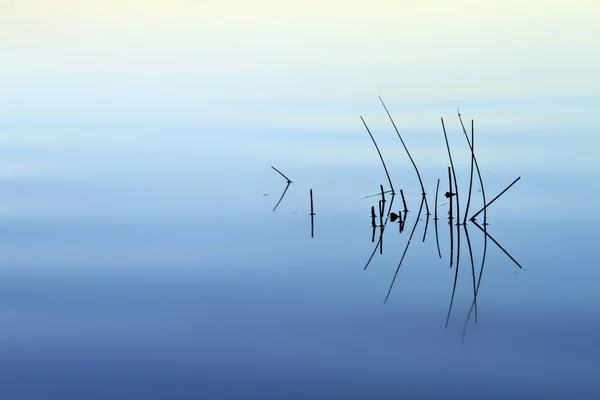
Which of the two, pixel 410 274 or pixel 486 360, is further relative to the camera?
pixel 410 274

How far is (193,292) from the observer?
16.5ft

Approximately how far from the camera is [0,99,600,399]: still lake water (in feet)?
13.5

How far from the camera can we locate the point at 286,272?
5383mm

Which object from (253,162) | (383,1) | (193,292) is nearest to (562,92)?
(253,162)

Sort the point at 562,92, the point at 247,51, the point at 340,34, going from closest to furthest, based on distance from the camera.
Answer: the point at 562,92
the point at 247,51
the point at 340,34

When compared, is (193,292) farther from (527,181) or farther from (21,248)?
(527,181)

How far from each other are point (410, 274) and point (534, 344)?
3.31ft

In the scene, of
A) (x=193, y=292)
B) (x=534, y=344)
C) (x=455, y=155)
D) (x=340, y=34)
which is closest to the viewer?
(x=534, y=344)

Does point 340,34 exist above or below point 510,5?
below

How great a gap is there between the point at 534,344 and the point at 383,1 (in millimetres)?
13108

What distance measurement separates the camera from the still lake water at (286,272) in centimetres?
413

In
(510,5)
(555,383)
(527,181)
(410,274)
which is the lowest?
(555,383)

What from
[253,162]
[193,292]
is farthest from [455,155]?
[193,292]

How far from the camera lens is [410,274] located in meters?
5.29
